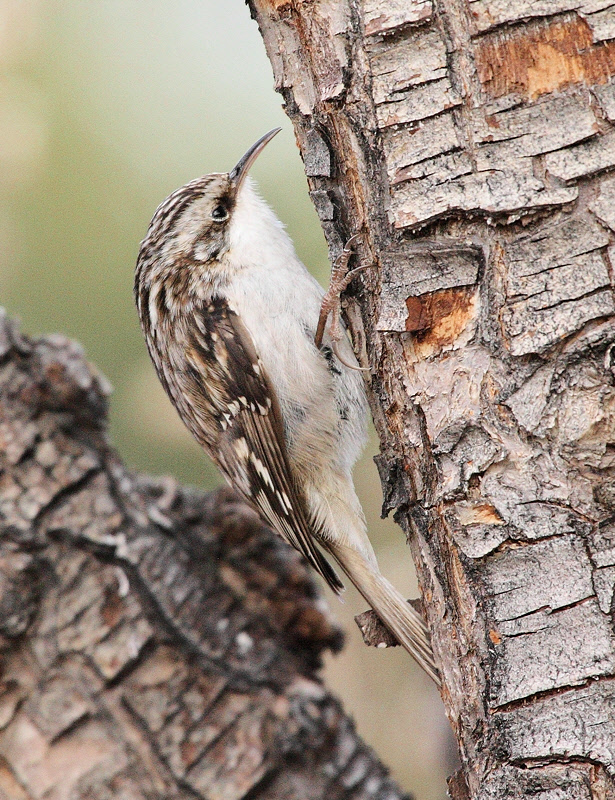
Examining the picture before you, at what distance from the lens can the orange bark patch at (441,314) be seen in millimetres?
1362

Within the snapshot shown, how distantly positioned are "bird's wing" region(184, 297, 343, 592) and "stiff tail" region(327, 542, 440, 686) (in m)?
0.06

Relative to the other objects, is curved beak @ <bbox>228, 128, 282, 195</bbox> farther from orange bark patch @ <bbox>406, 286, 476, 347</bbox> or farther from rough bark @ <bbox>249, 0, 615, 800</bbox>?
orange bark patch @ <bbox>406, 286, 476, 347</bbox>

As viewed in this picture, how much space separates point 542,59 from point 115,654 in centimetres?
184

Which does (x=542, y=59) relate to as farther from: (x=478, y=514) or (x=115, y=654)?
(x=115, y=654)

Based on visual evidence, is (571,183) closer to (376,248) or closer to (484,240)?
(484,240)

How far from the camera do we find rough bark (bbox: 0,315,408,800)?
221 cm

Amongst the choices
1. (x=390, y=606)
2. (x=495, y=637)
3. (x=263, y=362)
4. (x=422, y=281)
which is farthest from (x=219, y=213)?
(x=495, y=637)

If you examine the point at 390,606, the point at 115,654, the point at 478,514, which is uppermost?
the point at 390,606

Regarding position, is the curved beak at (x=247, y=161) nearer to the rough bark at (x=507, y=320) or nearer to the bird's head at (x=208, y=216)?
the bird's head at (x=208, y=216)

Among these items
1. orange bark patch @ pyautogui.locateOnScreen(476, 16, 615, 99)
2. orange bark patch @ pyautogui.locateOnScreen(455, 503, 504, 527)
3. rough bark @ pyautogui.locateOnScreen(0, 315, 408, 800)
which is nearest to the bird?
rough bark @ pyautogui.locateOnScreen(0, 315, 408, 800)

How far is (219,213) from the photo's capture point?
2.34 m

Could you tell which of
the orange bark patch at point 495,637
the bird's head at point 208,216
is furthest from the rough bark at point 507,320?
the bird's head at point 208,216

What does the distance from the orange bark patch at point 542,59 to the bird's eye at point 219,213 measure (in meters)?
1.17

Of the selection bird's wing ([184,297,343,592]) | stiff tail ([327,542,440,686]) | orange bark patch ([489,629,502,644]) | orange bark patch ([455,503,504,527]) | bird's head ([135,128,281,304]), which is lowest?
orange bark patch ([489,629,502,644])
